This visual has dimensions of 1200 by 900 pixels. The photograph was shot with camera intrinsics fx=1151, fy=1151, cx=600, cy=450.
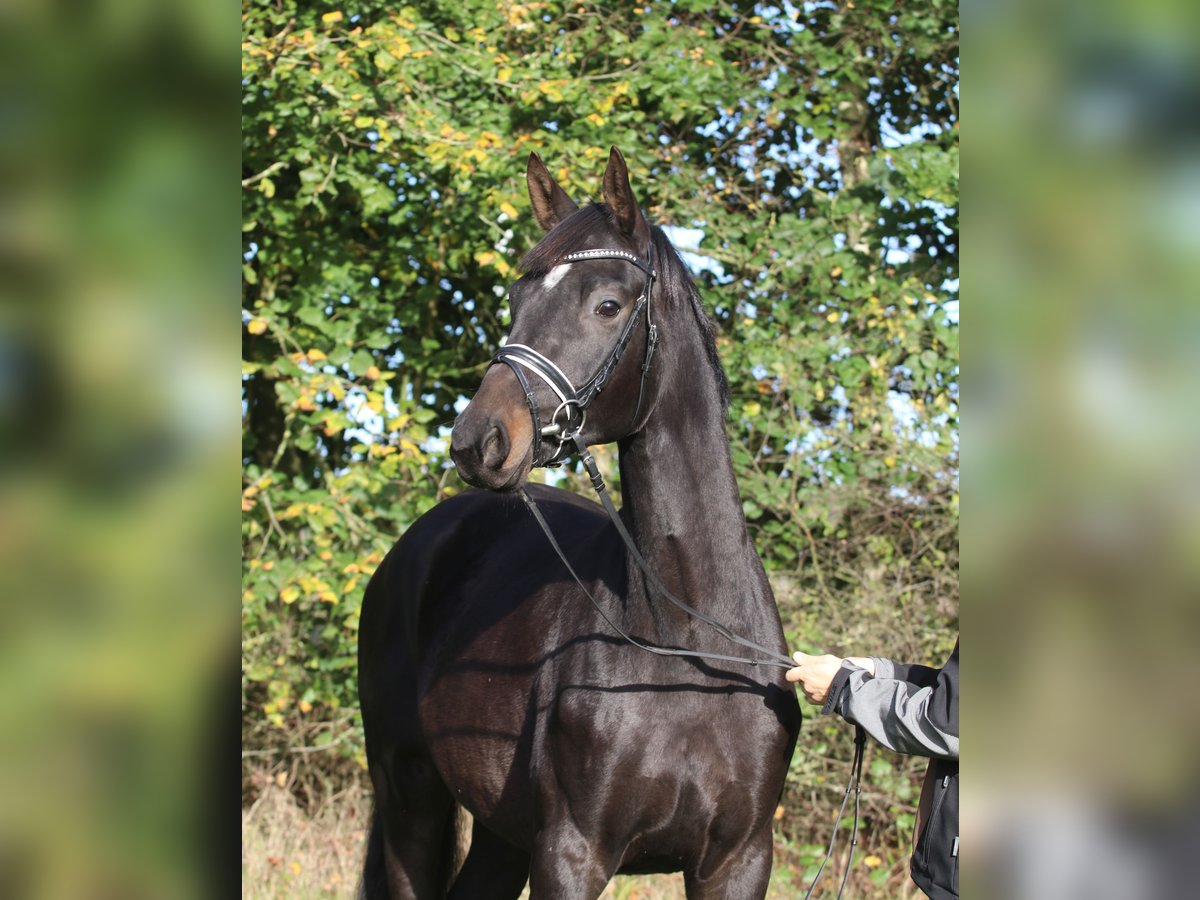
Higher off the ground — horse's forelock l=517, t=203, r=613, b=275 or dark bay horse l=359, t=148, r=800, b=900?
horse's forelock l=517, t=203, r=613, b=275

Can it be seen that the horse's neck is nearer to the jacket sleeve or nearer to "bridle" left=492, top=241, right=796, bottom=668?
"bridle" left=492, top=241, right=796, bottom=668

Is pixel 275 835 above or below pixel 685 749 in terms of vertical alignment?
below

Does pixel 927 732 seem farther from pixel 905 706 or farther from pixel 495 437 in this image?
pixel 495 437

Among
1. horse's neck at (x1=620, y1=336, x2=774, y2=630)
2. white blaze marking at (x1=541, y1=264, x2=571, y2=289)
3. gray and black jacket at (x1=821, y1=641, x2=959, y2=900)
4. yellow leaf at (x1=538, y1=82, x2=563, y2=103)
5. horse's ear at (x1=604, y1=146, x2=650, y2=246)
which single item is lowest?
gray and black jacket at (x1=821, y1=641, x2=959, y2=900)

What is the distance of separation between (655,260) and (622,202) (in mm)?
172

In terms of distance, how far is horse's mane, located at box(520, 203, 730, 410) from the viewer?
2812mm

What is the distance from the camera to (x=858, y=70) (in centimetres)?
709

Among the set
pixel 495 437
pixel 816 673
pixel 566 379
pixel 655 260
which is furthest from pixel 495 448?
pixel 816 673

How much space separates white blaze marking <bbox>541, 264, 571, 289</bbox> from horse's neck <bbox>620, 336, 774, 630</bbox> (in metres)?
0.36

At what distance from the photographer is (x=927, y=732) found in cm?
235

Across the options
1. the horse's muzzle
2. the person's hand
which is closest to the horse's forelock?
the horse's muzzle
